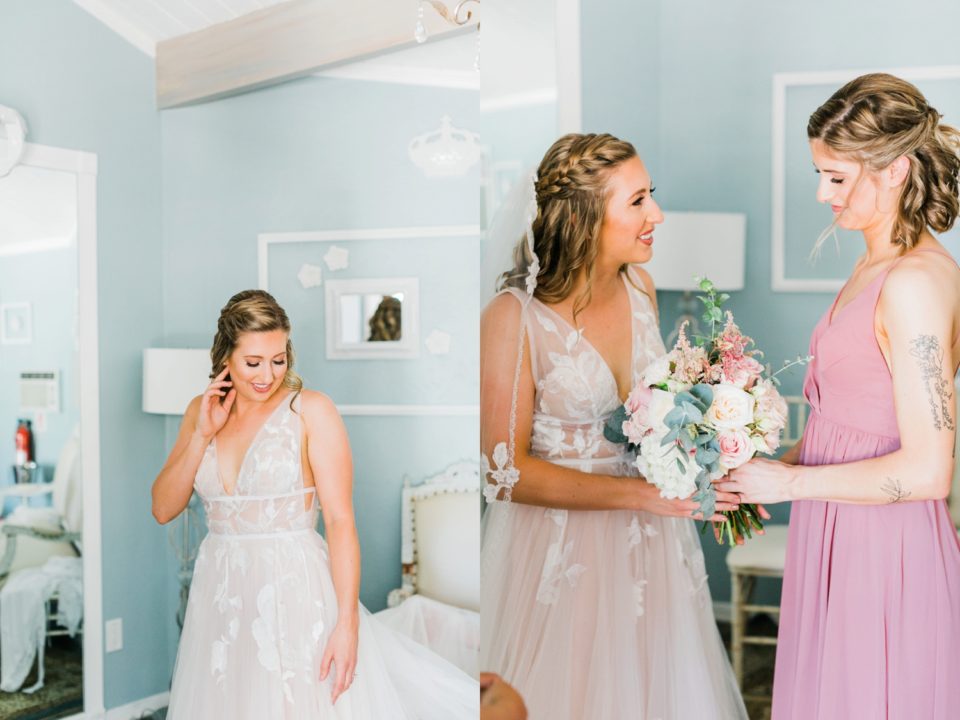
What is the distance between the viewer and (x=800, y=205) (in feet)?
7.80

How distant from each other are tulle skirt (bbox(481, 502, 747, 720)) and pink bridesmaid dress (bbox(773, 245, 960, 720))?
0.88ft

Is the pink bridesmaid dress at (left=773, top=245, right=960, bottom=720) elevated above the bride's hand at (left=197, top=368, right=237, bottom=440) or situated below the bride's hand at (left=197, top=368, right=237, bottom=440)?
below

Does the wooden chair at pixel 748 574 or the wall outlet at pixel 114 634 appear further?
the wooden chair at pixel 748 574

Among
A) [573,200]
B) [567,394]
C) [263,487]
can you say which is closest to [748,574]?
[567,394]

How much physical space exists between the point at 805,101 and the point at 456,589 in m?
1.52

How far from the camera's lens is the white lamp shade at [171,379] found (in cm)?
154

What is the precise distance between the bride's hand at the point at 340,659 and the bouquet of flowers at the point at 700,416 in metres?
0.61

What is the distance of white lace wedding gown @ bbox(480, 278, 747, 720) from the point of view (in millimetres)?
1712

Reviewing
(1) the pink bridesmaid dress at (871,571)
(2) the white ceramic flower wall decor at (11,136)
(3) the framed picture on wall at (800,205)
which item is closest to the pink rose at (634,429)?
(1) the pink bridesmaid dress at (871,571)

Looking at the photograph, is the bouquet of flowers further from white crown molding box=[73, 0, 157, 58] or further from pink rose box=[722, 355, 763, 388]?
white crown molding box=[73, 0, 157, 58]

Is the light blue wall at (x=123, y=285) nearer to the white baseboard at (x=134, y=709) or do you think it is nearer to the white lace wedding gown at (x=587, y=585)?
the white baseboard at (x=134, y=709)

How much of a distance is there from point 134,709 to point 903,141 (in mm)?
1724

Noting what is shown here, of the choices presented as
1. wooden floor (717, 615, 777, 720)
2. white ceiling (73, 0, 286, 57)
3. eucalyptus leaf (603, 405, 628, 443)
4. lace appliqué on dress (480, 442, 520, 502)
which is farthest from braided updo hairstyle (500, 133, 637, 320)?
wooden floor (717, 615, 777, 720)

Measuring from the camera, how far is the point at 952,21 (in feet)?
7.20
